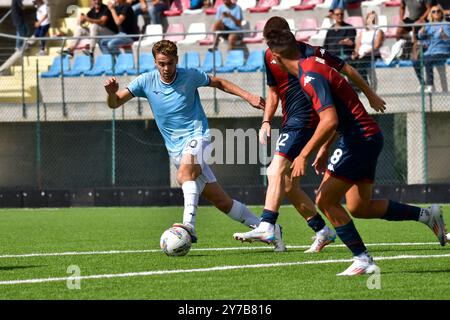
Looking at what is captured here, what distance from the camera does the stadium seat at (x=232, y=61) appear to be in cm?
2591

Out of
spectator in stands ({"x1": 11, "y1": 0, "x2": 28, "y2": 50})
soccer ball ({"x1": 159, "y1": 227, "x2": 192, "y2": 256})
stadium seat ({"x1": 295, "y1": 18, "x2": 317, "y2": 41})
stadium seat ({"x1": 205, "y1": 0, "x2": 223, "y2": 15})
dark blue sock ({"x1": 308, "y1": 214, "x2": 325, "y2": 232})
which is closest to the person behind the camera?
soccer ball ({"x1": 159, "y1": 227, "x2": 192, "y2": 256})

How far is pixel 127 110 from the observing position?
26391mm

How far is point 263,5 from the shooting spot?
28.3m

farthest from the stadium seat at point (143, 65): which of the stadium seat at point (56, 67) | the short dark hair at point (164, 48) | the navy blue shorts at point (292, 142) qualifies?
the navy blue shorts at point (292, 142)

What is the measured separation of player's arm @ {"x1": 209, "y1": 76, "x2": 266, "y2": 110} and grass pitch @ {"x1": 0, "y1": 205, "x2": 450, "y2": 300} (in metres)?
1.52

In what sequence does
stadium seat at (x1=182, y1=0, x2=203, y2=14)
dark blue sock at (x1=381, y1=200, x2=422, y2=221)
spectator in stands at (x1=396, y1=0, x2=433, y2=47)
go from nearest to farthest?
dark blue sock at (x1=381, y1=200, x2=422, y2=221) < spectator in stands at (x1=396, y1=0, x2=433, y2=47) < stadium seat at (x1=182, y1=0, x2=203, y2=14)

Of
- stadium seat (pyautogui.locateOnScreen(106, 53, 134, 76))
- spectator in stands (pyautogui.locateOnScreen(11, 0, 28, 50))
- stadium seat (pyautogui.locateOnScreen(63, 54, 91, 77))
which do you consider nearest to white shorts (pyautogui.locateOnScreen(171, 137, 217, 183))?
stadium seat (pyautogui.locateOnScreen(106, 53, 134, 76))

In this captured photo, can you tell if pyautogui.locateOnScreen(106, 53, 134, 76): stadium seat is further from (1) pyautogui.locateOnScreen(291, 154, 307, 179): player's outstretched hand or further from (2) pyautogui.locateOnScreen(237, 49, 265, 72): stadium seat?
(1) pyautogui.locateOnScreen(291, 154, 307, 179): player's outstretched hand

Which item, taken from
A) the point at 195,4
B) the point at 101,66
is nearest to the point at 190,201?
the point at 101,66

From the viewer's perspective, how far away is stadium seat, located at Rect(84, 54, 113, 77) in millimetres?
27297
